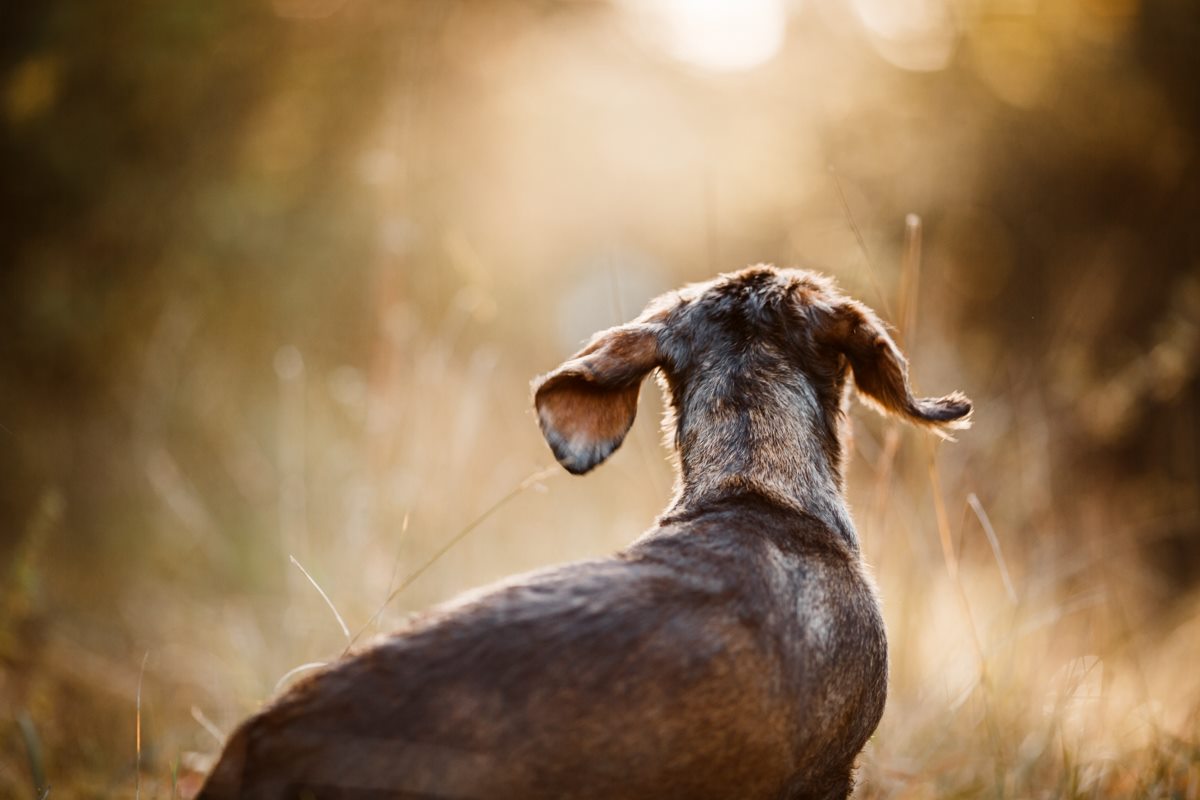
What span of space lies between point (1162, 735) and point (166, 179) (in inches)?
256

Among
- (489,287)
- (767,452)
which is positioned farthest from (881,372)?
(489,287)

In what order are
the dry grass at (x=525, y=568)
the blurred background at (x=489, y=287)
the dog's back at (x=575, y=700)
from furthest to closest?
the blurred background at (x=489, y=287), the dry grass at (x=525, y=568), the dog's back at (x=575, y=700)

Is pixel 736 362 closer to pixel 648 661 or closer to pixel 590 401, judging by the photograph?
pixel 590 401

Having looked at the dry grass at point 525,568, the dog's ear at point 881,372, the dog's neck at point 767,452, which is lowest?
the dry grass at point 525,568

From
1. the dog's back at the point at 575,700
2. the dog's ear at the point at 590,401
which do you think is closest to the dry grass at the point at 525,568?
the dog's ear at the point at 590,401

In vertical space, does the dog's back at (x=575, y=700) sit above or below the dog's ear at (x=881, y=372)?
below

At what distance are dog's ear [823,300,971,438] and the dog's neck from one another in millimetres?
137

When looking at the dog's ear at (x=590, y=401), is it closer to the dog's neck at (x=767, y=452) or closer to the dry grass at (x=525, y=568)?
the dog's neck at (x=767, y=452)

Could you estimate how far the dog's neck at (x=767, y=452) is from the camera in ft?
9.27

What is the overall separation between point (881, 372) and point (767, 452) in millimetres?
391

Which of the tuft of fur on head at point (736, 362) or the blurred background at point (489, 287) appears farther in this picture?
the blurred background at point (489, 287)

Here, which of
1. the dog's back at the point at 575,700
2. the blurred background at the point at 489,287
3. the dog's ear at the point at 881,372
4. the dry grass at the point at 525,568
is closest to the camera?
the dog's back at the point at 575,700

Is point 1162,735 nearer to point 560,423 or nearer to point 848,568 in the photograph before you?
point 848,568

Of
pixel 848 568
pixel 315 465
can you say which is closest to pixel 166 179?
pixel 315 465
